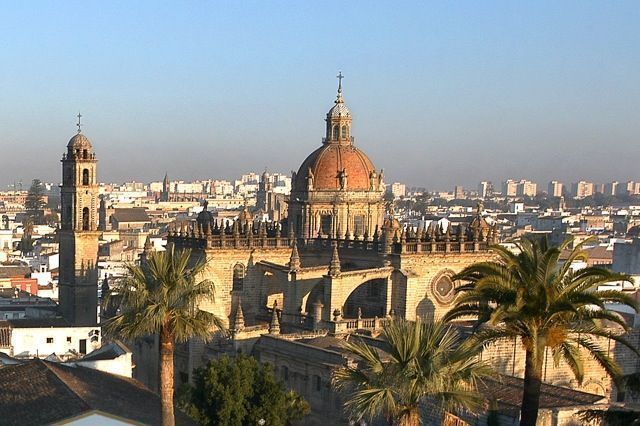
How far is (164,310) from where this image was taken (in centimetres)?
2322

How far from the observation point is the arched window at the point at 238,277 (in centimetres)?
4522

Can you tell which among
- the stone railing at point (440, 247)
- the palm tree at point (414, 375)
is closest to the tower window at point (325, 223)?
the stone railing at point (440, 247)

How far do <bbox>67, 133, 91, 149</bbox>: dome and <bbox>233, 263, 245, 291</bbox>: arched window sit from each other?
53.1ft

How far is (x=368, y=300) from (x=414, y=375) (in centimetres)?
2478

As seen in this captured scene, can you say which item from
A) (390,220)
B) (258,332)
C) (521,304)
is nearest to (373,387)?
(521,304)

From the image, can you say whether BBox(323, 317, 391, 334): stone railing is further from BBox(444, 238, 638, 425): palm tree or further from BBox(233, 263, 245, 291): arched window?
BBox(444, 238, 638, 425): palm tree

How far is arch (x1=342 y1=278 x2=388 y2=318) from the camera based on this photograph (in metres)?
43.0

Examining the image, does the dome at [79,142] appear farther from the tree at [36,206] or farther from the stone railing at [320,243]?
the tree at [36,206]

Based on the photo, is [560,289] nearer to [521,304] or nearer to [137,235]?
[521,304]

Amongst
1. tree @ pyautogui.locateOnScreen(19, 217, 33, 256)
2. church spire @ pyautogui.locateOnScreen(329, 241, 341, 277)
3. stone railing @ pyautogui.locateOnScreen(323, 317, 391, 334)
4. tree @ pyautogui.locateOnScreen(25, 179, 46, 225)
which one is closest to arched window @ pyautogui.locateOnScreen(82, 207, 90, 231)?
church spire @ pyautogui.locateOnScreen(329, 241, 341, 277)

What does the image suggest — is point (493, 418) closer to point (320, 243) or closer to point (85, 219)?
point (320, 243)

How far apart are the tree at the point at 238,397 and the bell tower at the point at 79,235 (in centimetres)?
2725

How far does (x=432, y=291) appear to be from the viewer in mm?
42812

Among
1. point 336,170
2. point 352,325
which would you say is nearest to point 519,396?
point 352,325
